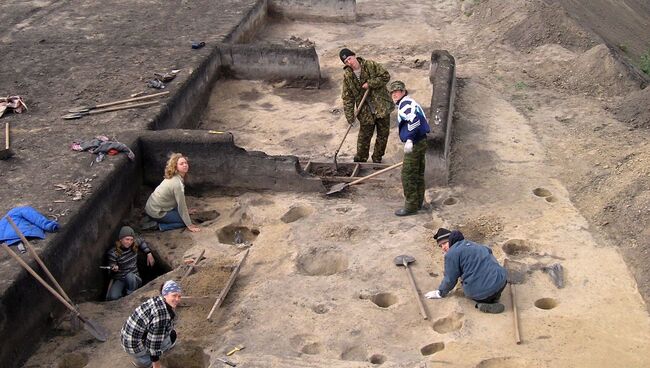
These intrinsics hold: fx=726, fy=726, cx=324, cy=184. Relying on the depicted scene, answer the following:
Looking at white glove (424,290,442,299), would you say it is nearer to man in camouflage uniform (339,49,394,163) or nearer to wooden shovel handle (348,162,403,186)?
wooden shovel handle (348,162,403,186)

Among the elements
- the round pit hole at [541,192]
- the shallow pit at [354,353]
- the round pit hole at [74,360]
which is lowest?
the round pit hole at [74,360]

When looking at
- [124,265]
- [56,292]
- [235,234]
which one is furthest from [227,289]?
[56,292]

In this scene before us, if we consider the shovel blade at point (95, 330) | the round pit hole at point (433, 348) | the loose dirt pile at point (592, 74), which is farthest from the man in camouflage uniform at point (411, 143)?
the loose dirt pile at point (592, 74)

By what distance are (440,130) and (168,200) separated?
4.09 m

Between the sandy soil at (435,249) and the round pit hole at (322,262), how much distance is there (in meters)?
0.03

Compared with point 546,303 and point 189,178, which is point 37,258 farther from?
point 546,303

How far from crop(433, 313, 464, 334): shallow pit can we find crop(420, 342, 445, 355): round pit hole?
31cm

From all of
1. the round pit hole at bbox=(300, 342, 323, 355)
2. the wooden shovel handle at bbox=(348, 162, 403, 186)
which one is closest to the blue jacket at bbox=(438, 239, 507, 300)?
the round pit hole at bbox=(300, 342, 323, 355)

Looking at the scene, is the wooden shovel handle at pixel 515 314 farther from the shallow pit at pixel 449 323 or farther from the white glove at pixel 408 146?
the white glove at pixel 408 146

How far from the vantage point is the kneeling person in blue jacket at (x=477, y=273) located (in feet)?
25.8

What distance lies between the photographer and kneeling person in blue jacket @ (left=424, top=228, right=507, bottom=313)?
7.87m

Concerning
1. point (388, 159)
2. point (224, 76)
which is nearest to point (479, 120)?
point (388, 159)

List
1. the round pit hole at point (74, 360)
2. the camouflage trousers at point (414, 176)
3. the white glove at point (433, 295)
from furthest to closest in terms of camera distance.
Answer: the camouflage trousers at point (414, 176) < the white glove at point (433, 295) < the round pit hole at point (74, 360)

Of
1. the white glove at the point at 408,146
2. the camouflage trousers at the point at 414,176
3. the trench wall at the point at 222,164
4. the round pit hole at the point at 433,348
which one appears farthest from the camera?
the trench wall at the point at 222,164
